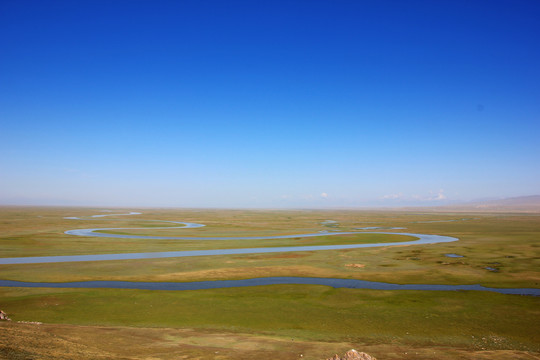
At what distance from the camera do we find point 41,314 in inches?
784

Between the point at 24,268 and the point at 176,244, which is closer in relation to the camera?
the point at 24,268

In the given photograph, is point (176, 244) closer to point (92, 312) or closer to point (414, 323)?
point (92, 312)

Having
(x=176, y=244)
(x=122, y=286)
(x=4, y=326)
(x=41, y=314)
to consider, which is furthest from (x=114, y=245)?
(x=4, y=326)

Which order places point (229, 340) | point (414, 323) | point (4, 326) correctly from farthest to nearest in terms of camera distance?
1. point (414, 323)
2. point (229, 340)
3. point (4, 326)

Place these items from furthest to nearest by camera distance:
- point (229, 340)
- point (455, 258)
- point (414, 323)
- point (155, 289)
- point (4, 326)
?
point (455, 258), point (155, 289), point (414, 323), point (229, 340), point (4, 326)

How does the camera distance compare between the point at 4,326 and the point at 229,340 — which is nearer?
the point at 4,326

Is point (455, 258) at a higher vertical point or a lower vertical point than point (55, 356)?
lower

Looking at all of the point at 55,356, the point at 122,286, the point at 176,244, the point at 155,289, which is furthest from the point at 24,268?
the point at 55,356

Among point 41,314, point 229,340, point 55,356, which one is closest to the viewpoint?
point 55,356

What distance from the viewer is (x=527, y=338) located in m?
16.2

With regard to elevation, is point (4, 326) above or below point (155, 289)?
above

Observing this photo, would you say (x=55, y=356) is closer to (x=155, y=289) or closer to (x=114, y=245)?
(x=155, y=289)

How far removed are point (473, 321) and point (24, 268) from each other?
4082 centimetres

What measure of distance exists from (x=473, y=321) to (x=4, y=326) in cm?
2375
